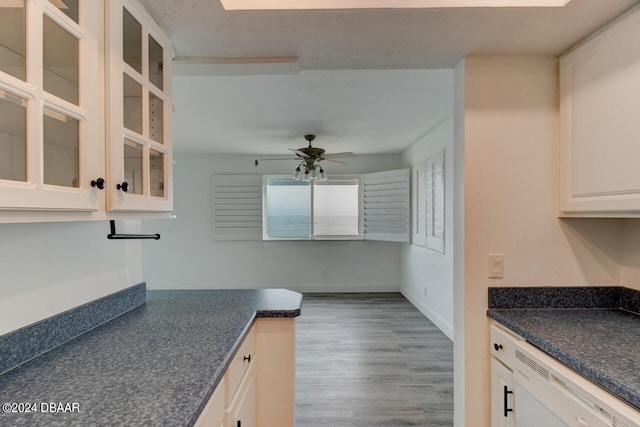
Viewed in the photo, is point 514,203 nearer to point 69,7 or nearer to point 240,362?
point 240,362

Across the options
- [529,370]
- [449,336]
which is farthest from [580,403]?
[449,336]

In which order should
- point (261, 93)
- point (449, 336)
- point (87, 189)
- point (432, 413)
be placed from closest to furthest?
point (87, 189), point (432, 413), point (261, 93), point (449, 336)

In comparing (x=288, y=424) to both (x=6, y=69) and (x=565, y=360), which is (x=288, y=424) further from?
(x=6, y=69)

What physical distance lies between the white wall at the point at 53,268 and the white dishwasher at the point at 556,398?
5.97 feet

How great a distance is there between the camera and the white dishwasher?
95 cm

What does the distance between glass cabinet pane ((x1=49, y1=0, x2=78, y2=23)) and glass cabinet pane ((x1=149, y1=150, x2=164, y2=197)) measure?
1.58 feet

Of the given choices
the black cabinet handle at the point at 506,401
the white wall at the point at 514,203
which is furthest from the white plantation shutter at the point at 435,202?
the black cabinet handle at the point at 506,401

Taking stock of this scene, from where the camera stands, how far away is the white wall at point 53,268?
Answer: 1.00m

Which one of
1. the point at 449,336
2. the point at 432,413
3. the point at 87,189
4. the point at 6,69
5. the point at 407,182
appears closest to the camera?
the point at 6,69

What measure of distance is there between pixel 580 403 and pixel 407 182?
151 inches

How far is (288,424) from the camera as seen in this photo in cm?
162

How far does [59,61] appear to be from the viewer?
34.0 inches

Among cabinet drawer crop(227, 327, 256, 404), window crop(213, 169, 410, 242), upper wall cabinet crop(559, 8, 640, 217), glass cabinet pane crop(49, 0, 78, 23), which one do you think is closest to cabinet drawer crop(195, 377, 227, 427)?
cabinet drawer crop(227, 327, 256, 404)

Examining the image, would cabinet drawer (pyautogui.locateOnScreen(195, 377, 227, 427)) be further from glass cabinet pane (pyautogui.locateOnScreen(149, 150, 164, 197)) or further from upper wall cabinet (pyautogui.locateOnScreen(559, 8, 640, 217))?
upper wall cabinet (pyautogui.locateOnScreen(559, 8, 640, 217))
